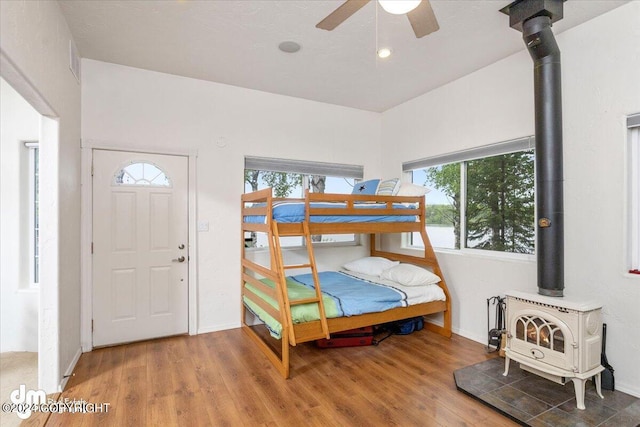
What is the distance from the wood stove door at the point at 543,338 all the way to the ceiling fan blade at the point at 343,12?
7.63 feet

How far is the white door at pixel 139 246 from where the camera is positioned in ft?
10.7

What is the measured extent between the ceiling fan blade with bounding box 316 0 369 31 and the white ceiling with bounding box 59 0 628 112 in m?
0.68

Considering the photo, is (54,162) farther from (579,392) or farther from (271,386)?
(579,392)

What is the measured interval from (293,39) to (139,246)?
2.49 meters

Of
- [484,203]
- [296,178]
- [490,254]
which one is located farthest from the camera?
[296,178]

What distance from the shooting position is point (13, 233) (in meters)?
3.08

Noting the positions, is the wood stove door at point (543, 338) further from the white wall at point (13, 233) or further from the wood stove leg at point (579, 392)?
the white wall at point (13, 233)

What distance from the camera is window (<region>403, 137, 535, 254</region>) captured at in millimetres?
3109

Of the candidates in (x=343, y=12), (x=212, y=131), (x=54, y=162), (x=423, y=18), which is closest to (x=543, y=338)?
(x=423, y=18)

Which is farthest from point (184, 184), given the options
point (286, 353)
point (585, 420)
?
point (585, 420)

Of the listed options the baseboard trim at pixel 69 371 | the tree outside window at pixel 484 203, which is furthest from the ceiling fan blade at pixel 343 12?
the baseboard trim at pixel 69 371

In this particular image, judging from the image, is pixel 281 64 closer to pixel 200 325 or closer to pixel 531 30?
pixel 531 30

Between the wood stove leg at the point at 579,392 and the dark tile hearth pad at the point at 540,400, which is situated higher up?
the wood stove leg at the point at 579,392

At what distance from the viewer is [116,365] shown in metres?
2.85
